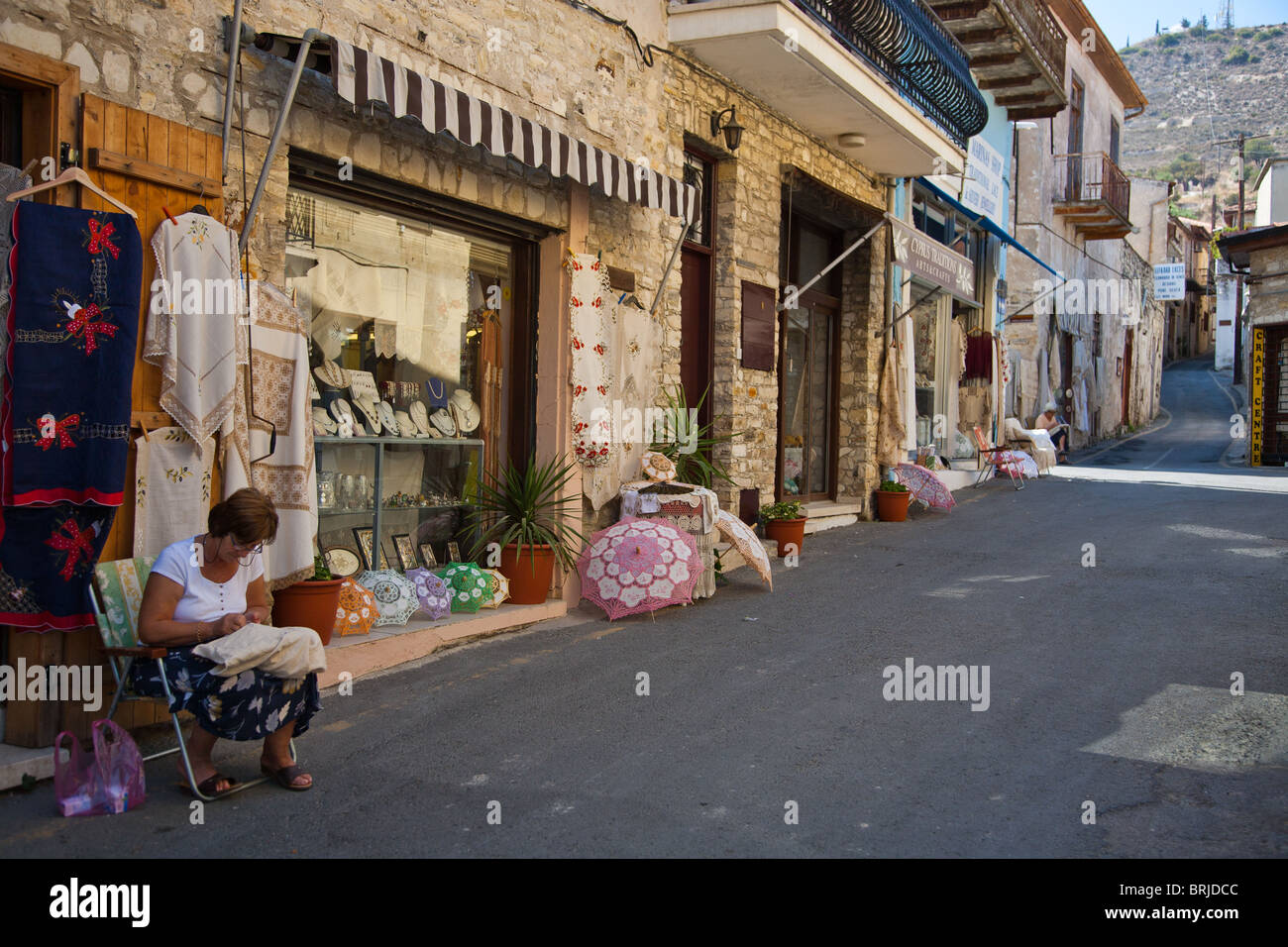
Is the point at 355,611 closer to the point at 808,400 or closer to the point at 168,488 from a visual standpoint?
the point at 168,488

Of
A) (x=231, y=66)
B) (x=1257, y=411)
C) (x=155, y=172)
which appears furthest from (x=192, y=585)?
(x=1257, y=411)

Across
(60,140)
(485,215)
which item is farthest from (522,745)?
(485,215)

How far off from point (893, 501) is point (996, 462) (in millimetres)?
4769

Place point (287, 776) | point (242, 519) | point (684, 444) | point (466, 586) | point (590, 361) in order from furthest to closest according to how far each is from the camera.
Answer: point (684, 444) → point (590, 361) → point (466, 586) → point (287, 776) → point (242, 519)

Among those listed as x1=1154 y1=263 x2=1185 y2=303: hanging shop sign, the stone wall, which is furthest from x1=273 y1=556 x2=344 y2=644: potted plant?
x1=1154 y1=263 x2=1185 y2=303: hanging shop sign

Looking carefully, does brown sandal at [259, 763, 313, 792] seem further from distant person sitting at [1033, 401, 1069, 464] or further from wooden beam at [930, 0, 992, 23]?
distant person sitting at [1033, 401, 1069, 464]

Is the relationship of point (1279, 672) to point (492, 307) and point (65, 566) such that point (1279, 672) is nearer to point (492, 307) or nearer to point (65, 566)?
point (492, 307)

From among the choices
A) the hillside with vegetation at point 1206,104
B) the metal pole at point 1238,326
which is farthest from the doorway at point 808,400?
the hillside with vegetation at point 1206,104

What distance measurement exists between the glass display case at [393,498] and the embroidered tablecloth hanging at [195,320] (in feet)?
4.83

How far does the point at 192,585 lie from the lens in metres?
4.20

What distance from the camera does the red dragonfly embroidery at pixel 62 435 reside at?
4.39m

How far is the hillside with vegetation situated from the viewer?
304 feet

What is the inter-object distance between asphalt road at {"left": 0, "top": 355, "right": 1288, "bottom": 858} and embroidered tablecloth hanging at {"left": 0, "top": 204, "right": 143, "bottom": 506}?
Answer: 1.28 metres

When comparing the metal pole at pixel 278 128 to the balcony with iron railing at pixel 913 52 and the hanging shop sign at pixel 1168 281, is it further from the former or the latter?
the hanging shop sign at pixel 1168 281
